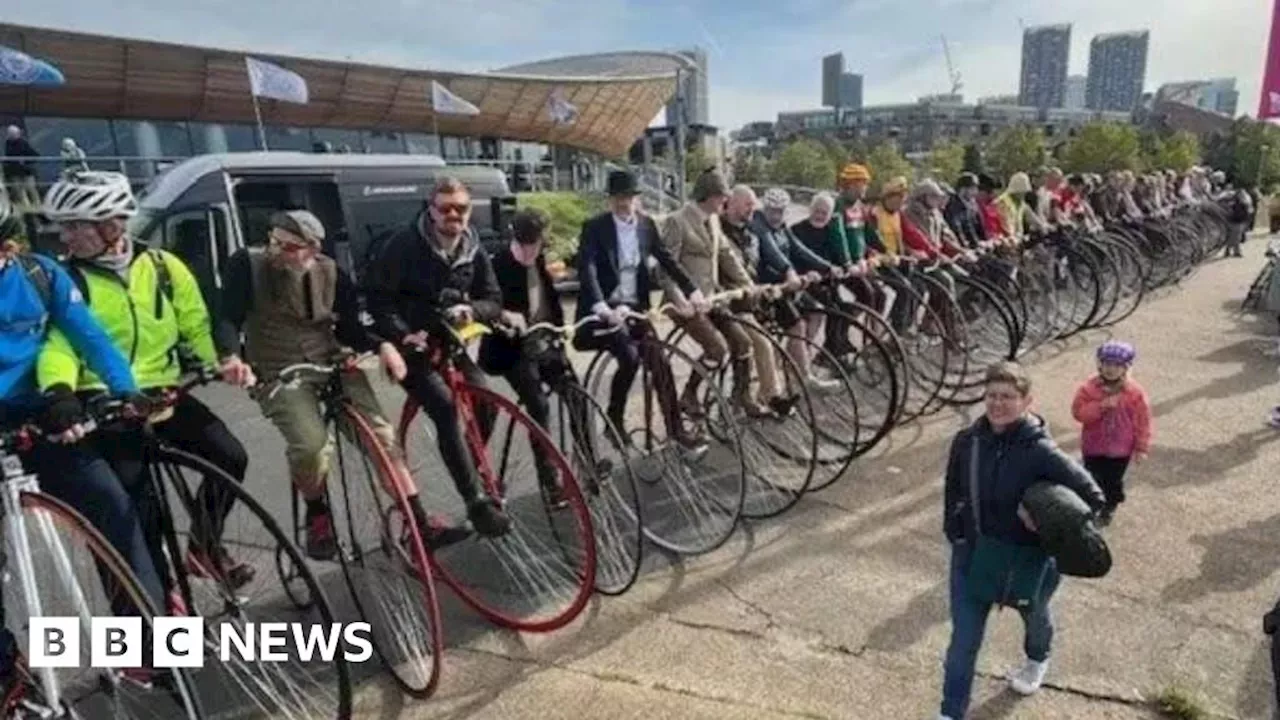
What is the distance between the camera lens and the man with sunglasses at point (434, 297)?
11.7 ft

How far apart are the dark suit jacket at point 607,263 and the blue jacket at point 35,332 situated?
233cm

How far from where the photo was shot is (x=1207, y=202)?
1576 centimetres

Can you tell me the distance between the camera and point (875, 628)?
3.67m

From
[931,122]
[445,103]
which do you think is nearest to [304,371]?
[445,103]

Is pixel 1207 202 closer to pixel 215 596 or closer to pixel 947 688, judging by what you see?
pixel 947 688

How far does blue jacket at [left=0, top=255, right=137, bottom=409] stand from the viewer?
8.95ft

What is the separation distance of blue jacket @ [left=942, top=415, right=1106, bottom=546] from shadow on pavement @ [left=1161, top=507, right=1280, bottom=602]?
1.45m

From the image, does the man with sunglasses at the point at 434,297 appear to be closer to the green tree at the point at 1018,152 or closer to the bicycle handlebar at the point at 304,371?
the bicycle handlebar at the point at 304,371

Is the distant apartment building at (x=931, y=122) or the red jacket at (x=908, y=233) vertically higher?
the distant apartment building at (x=931, y=122)

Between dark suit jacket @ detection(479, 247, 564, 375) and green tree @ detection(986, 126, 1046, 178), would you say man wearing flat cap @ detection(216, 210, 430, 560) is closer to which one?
dark suit jacket @ detection(479, 247, 564, 375)

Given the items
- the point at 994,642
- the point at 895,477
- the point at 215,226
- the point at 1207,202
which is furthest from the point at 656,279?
the point at 1207,202

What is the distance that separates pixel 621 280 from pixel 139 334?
2501 millimetres

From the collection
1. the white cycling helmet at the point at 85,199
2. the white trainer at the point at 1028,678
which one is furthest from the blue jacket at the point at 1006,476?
the white cycling helmet at the point at 85,199

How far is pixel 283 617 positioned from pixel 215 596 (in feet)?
1.78
